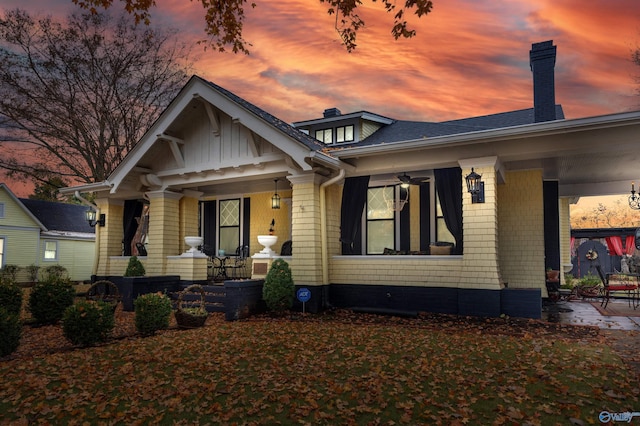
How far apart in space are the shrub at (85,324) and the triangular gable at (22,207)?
20701 mm

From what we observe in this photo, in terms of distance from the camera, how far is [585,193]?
15.8 metres

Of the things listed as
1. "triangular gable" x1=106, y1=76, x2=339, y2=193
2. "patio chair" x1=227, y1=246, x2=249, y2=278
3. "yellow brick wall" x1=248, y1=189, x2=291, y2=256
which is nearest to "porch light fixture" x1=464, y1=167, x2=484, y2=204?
"triangular gable" x1=106, y1=76, x2=339, y2=193

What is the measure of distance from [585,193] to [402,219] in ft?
26.2

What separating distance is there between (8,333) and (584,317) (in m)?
10.9

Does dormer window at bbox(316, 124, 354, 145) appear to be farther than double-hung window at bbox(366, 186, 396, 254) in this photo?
Yes

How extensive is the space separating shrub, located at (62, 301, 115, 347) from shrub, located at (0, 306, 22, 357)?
72cm

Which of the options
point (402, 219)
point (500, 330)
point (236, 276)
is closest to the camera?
point (500, 330)

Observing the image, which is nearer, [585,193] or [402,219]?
[402,219]

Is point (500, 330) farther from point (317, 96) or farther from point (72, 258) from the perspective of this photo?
point (72, 258)

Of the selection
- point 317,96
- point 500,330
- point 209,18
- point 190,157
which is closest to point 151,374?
point 209,18

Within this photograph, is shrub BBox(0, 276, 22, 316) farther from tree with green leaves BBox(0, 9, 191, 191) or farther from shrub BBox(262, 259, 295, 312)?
tree with green leaves BBox(0, 9, 191, 191)

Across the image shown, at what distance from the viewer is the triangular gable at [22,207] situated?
77.5 feet

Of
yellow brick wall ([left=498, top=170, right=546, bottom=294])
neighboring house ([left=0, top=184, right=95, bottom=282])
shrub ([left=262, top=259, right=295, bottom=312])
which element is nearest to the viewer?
shrub ([left=262, top=259, right=295, bottom=312])

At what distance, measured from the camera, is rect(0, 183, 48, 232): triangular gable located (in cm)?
2363
